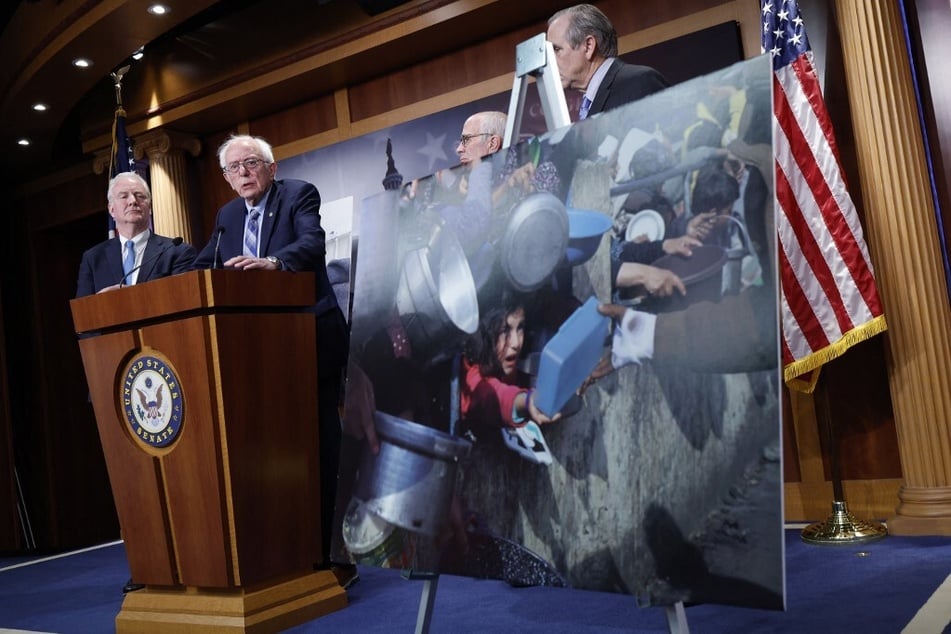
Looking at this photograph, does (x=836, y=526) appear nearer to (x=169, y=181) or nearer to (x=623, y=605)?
(x=623, y=605)

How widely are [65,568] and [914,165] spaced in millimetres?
3583

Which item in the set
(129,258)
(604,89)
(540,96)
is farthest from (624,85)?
(129,258)

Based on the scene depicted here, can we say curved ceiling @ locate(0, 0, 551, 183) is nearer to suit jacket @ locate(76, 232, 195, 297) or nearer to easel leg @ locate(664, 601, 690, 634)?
suit jacket @ locate(76, 232, 195, 297)

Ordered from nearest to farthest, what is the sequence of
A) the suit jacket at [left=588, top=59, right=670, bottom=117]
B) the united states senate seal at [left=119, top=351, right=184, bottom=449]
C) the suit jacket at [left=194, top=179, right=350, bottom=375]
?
the suit jacket at [left=588, top=59, right=670, bottom=117]
the united states senate seal at [left=119, top=351, right=184, bottom=449]
the suit jacket at [left=194, top=179, right=350, bottom=375]

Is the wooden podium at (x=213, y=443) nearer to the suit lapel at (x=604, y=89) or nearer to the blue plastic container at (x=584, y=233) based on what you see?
the suit lapel at (x=604, y=89)

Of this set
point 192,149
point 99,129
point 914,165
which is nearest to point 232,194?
point 192,149

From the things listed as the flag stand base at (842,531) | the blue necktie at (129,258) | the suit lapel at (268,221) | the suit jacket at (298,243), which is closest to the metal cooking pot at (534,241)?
the suit jacket at (298,243)

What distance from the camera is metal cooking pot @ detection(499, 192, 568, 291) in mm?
1281

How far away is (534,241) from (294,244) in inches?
47.0

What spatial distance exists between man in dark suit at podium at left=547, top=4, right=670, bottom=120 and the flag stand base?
147 cm

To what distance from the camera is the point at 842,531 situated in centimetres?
263

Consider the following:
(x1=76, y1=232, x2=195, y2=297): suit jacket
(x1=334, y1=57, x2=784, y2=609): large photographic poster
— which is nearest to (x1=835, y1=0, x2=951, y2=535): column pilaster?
(x1=334, y1=57, x2=784, y2=609): large photographic poster

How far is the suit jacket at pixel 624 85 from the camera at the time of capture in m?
1.96

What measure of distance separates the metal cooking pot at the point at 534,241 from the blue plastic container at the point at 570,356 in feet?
0.32
